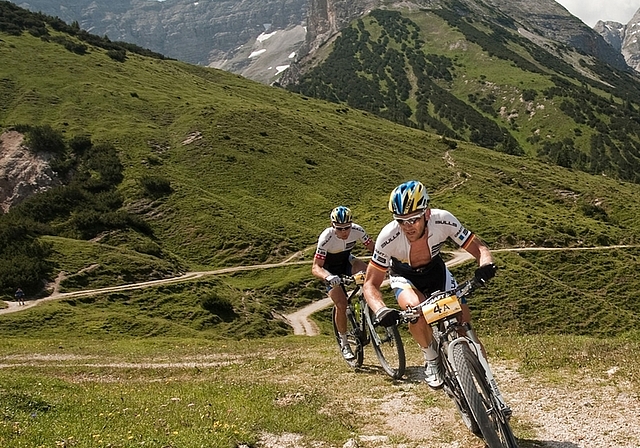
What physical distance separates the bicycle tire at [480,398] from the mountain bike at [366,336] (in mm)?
5332

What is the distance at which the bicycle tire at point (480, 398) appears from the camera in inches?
271

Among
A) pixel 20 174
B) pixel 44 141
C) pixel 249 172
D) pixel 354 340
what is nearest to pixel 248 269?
pixel 249 172

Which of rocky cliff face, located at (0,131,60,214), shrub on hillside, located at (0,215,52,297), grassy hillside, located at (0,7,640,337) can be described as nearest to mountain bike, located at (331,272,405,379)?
grassy hillside, located at (0,7,640,337)

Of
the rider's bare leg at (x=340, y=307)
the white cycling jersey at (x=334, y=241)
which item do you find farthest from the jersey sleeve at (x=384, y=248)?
the rider's bare leg at (x=340, y=307)

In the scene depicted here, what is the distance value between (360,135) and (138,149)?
57697mm

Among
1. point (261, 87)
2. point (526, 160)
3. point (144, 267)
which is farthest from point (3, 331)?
point (261, 87)

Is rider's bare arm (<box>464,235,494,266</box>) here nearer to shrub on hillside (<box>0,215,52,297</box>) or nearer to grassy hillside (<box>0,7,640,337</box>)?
grassy hillside (<box>0,7,640,337</box>)

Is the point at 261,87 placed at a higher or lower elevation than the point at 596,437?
higher

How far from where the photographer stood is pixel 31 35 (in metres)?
158

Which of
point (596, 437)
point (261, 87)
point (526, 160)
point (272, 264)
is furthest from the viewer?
point (261, 87)

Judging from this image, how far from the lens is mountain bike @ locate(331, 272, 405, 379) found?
43.4 feet

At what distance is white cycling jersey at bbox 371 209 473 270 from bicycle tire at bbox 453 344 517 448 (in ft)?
6.47

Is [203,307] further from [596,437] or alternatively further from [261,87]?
[261,87]

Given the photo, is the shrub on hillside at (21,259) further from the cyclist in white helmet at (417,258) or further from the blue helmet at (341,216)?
the cyclist in white helmet at (417,258)
